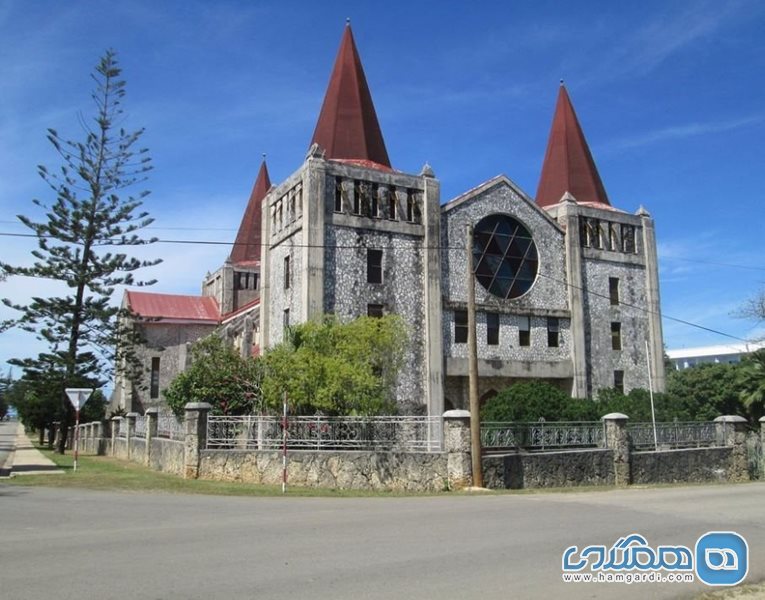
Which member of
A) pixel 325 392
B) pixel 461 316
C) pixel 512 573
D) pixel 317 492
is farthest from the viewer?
pixel 461 316

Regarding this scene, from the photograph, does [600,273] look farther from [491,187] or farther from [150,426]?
[150,426]

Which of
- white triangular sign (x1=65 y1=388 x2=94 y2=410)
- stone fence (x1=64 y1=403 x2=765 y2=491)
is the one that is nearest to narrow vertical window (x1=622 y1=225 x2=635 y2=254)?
stone fence (x1=64 y1=403 x2=765 y2=491)

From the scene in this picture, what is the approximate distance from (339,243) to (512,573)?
814 inches

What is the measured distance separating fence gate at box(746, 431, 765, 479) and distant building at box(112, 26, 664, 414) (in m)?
8.53

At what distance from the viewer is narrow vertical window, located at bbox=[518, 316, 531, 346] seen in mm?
30562

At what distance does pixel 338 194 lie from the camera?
2742 cm

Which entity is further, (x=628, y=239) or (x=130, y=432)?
(x=628, y=239)

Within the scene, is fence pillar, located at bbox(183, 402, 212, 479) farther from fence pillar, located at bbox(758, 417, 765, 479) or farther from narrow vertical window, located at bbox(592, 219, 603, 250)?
narrow vertical window, located at bbox(592, 219, 603, 250)

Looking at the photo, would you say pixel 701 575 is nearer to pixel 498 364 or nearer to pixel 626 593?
pixel 626 593

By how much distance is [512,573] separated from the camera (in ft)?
23.2

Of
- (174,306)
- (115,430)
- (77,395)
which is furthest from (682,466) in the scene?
(174,306)

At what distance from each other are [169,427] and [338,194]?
10433 mm

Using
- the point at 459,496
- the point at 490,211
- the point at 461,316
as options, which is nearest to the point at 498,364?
the point at 461,316

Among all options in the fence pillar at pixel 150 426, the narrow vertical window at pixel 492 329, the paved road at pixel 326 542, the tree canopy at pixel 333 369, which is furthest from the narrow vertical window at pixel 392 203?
the paved road at pixel 326 542
